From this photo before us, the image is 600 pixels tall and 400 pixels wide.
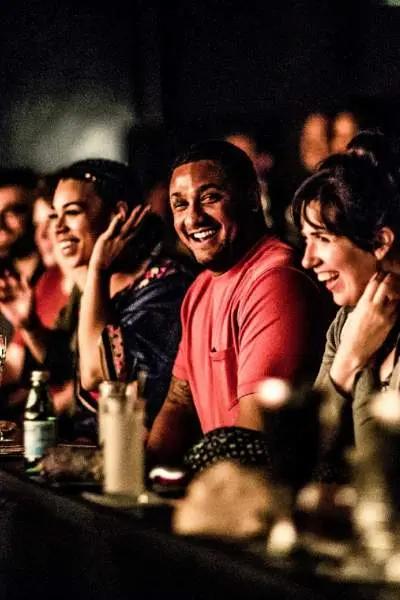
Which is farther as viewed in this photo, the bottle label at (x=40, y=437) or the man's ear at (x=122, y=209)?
the man's ear at (x=122, y=209)

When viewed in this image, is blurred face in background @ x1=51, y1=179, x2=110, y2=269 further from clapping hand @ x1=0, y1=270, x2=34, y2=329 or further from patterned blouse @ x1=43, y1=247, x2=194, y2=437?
clapping hand @ x1=0, y1=270, x2=34, y2=329

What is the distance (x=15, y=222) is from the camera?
3.18 m

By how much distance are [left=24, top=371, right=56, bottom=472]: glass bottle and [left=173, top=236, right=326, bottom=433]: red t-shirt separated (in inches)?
11.5

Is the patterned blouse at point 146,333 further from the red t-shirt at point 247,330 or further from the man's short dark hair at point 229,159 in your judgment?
the man's short dark hair at point 229,159

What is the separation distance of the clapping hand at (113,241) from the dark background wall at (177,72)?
0.15m

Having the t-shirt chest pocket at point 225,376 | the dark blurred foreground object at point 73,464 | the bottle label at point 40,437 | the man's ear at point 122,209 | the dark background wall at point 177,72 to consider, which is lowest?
the dark blurred foreground object at point 73,464

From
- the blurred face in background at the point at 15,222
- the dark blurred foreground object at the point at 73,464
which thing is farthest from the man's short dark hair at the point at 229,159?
Answer: the blurred face in background at the point at 15,222

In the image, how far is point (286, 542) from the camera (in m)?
1.69

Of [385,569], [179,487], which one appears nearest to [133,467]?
[179,487]

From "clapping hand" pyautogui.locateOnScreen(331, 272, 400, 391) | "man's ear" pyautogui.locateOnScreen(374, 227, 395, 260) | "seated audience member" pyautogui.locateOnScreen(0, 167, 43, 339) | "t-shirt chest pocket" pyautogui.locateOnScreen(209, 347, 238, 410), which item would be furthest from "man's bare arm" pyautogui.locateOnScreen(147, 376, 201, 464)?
"seated audience member" pyautogui.locateOnScreen(0, 167, 43, 339)

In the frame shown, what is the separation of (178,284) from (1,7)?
1117 millimetres

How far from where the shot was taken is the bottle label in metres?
2.42

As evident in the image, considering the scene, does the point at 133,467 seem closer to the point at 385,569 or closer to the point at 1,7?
the point at 385,569

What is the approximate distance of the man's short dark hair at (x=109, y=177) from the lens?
2684 millimetres
